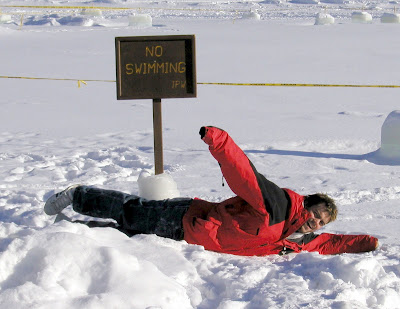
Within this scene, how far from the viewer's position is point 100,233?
3371 millimetres

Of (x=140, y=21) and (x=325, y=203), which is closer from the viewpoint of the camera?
(x=325, y=203)

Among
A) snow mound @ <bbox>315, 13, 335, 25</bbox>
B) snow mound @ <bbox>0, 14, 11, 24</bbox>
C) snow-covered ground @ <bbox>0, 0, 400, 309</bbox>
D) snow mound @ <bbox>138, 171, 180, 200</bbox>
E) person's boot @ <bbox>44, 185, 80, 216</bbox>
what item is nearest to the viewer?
snow-covered ground @ <bbox>0, 0, 400, 309</bbox>

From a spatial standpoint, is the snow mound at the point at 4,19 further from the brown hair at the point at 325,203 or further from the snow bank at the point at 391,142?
the brown hair at the point at 325,203

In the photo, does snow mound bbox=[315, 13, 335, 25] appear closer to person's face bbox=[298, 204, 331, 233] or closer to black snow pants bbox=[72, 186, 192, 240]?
black snow pants bbox=[72, 186, 192, 240]

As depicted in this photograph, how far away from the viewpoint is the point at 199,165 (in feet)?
20.0

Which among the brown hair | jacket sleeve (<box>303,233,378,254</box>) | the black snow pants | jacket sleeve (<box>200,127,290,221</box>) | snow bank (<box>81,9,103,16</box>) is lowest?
jacket sleeve (<box>303,233,378,254</box>)

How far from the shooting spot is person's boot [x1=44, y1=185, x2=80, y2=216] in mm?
3955

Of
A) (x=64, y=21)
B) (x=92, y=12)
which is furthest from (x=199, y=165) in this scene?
(x=92, y=12)

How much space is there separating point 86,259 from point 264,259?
113 cm

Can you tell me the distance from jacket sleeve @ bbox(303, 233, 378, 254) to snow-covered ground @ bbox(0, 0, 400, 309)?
72 millimetres

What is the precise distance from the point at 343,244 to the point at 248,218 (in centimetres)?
69

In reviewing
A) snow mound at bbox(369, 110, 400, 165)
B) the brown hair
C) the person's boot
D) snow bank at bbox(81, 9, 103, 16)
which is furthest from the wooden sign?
snow bank at bbox(81, 9, 103, 16)

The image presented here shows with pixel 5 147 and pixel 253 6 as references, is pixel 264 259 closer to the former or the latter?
pixel 5 147

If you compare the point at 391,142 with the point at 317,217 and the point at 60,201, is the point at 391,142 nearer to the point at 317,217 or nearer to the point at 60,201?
the point at 317,217
